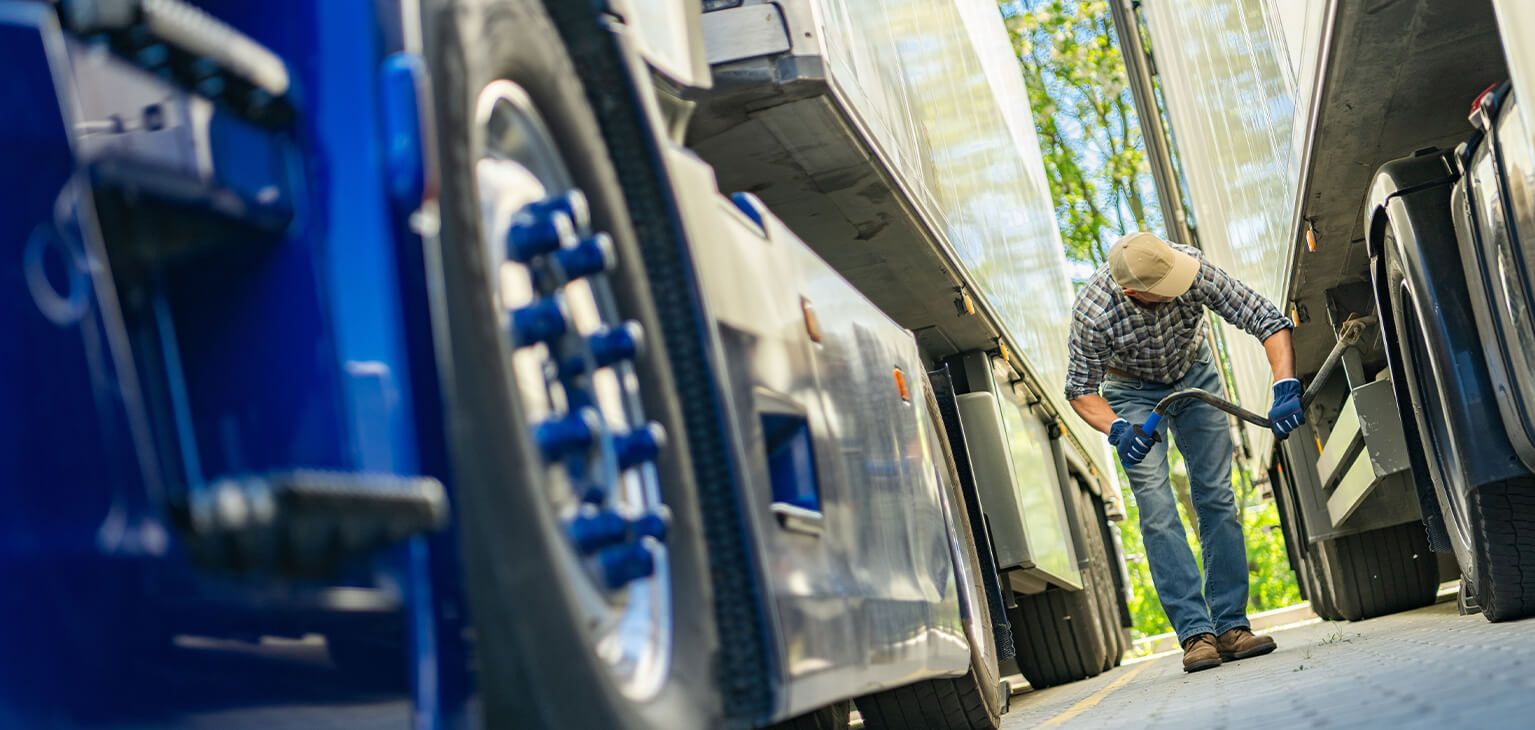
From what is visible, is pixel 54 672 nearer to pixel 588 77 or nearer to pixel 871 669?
pixel 588 77

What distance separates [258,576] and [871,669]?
1.64 m

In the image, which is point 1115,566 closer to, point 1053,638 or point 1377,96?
point 1053,638

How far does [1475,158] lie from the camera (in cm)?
414

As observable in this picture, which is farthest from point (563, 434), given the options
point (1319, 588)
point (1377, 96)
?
point (1319, 588)

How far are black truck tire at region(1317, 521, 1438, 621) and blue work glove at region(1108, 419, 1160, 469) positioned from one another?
12.5 ft

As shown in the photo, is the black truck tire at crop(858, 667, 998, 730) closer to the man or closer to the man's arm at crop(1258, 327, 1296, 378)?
the man

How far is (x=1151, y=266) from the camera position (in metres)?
6.35

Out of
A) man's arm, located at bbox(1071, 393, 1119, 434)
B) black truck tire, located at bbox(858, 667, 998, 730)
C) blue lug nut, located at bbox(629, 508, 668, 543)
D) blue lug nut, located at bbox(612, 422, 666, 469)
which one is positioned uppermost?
blue lug nut, located at bbox(612, 422, 666, 469)

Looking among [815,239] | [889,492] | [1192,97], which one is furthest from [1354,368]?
[889,492]

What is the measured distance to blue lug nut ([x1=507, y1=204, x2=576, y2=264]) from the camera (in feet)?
5.64

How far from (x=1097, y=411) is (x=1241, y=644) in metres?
1.08

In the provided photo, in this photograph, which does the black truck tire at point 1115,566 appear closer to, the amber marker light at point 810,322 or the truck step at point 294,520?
the amber marker light at point 810,322

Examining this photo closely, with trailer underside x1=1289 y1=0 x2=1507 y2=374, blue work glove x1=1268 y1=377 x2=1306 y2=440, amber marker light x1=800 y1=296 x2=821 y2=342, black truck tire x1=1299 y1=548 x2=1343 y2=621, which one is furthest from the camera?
black truck tire x1=1299 y1=548 x2=1343 y2=621

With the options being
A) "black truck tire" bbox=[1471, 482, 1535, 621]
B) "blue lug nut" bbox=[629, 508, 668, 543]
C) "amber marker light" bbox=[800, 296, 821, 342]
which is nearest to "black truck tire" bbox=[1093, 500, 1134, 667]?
"black truck tire" bbox=[1471, 482, 1535, 621]
